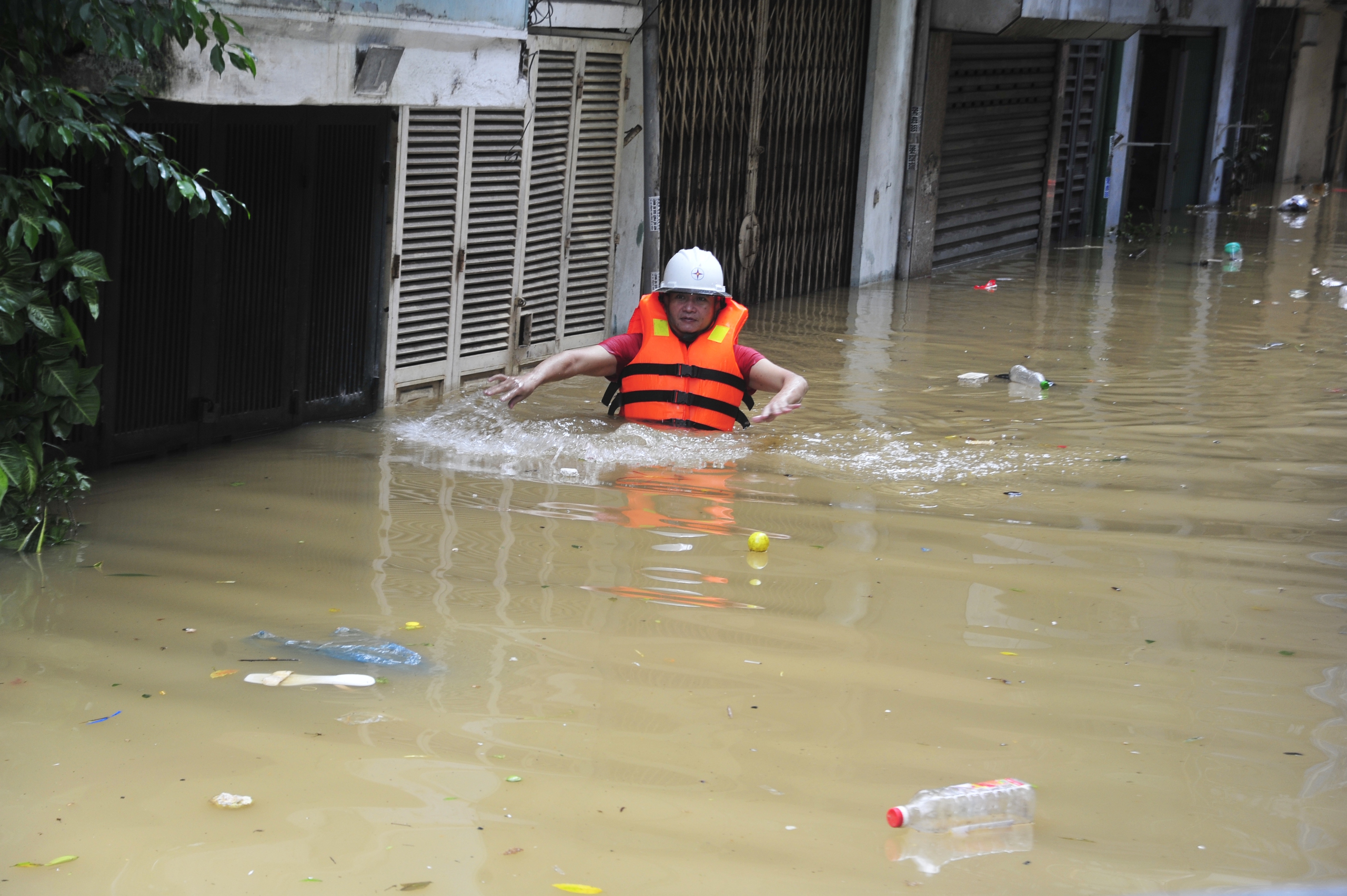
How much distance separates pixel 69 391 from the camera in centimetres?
484

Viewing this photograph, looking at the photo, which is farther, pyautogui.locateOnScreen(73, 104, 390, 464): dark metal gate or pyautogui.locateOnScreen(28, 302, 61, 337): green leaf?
pyautogui.locateOnScreen(73, 104, 390, 464): dark metal gate

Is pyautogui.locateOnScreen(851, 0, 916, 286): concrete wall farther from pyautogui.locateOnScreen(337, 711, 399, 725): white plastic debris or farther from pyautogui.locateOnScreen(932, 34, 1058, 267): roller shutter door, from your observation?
pyautogui.locateOnScreen(337, 711, 399, 725): white plastic debris

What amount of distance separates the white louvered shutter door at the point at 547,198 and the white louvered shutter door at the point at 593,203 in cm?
10

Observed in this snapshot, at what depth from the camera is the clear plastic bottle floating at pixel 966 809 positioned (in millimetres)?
3135

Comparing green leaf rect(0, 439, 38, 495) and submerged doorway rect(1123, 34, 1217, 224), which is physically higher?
submerged doorway rect(1123, 34, 1217, 224)

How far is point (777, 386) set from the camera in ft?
23.2

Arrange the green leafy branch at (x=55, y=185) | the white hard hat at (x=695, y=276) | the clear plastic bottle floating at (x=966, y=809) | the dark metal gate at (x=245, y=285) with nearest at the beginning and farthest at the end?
the clear plastic bottle floating at (x=966, y=809), the green leafy branch at (x=55, y=185), the dark metal gate at (x=245, y=285), the white hard hat at (x=695, y=276)

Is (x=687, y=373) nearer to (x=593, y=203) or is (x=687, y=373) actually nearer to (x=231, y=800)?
(x=593, y=203)

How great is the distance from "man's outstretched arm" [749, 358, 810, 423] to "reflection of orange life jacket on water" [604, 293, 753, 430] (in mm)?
96

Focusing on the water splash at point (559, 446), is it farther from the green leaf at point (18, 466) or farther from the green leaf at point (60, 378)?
the green leaf at point (18, 466)

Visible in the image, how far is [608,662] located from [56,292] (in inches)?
118

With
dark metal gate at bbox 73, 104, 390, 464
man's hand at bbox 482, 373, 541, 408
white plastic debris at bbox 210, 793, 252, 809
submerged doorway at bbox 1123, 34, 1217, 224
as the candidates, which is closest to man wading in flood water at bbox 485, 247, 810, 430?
man's hand at bbox 482, 373, 541, 408

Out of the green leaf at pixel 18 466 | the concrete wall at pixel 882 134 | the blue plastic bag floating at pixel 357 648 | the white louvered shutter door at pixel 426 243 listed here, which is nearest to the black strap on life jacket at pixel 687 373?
the white louvered shutter door at pixel 426 243

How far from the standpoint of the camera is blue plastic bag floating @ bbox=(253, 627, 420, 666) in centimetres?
393
